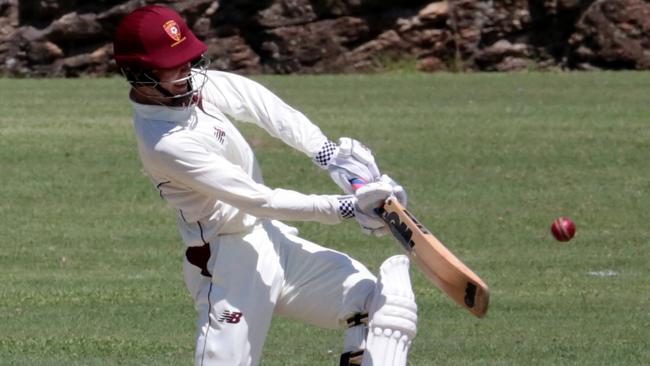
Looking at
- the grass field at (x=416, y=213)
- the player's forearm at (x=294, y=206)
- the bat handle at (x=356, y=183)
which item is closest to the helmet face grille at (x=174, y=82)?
the player's forearm at (x=294, y=206)

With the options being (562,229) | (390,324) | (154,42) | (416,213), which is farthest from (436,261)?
(416,213)

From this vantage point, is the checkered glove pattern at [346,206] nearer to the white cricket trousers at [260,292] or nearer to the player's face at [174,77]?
the white cricket trousers at [260,292]

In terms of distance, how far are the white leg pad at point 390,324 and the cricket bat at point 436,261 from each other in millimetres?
137

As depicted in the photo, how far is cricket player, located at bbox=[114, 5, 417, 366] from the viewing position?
18.4 feet

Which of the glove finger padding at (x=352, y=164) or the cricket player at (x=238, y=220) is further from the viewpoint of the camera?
the glove finger padding at (x=352, y=164)

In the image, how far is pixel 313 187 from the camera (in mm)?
15516

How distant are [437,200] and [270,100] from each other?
9.11m

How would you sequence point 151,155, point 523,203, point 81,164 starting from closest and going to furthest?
point 151,155
point 523,203
point 81,164

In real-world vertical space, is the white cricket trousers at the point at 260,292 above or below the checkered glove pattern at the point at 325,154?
below

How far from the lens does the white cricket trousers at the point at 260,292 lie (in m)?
5.81

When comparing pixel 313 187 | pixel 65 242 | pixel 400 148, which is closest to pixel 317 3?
pixel 400 148

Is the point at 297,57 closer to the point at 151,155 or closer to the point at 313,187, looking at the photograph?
the point at 313,187

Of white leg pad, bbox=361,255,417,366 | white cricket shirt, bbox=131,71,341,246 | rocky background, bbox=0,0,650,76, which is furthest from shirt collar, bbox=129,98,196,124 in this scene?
rocky background, bbox=0,0,650,76

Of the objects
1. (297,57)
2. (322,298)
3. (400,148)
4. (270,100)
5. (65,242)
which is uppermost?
(270,100)
